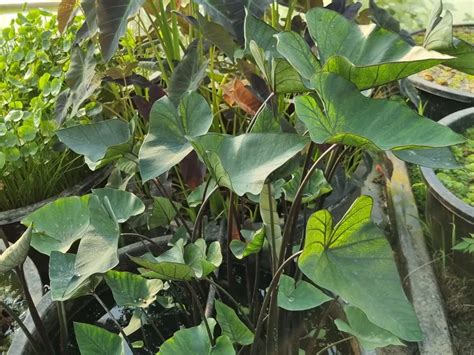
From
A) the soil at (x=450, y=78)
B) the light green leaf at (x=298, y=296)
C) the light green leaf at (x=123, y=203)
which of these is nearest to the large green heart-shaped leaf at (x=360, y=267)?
the light green leaf at (x=298, y=296)

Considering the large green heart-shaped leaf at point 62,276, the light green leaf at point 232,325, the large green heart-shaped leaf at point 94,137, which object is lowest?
the light green leaf at point 232,325

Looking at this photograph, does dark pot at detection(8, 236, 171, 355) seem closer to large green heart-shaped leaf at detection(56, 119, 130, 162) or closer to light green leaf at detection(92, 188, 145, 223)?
light green leaf at detection(92, 188, 145, 223)

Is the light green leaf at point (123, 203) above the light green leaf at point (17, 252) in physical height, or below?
below

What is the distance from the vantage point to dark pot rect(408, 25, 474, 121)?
206 centimetres

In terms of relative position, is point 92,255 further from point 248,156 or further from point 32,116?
point 32,116

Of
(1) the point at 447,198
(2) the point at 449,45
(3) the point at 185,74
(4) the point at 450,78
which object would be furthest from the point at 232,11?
(4) the point at 450,78

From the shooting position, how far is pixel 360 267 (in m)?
0.71

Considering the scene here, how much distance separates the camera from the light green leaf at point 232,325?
0.93m

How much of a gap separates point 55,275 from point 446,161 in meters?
0.59

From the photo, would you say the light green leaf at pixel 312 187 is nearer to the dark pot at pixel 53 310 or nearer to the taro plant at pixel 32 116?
the dark pot at pixel 53 310

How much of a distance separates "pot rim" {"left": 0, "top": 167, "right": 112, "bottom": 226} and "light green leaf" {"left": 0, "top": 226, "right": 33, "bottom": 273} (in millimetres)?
649

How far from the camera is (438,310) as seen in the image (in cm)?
155

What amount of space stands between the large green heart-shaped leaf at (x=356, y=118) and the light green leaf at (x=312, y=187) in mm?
349

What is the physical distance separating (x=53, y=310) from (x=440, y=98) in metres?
1.56
